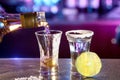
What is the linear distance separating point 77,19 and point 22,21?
5.18 ft

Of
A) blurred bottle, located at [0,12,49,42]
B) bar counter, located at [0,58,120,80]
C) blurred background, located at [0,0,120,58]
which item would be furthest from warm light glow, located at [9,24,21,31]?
blurred background, located at [0,0,120,58]

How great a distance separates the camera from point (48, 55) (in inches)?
37.3

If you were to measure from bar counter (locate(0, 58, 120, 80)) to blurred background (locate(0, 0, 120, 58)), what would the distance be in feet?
4.22

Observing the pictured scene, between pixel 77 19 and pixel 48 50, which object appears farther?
pixel 77 19

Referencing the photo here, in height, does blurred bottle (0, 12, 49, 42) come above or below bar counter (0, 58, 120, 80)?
above

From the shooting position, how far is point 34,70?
99 cm

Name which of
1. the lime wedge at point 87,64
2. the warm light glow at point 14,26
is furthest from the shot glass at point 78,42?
the warm light glow at point 14,26

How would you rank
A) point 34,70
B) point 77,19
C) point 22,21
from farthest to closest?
point 77,19
point 34,70
point 22,21

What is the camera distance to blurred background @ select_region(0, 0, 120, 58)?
239 centimetres

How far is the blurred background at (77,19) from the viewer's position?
7.83 feet

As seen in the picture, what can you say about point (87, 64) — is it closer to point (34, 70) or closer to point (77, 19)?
point (34, 70)

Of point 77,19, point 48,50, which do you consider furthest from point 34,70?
point 77,19

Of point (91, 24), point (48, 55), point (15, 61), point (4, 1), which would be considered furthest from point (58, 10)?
point (48, 55)

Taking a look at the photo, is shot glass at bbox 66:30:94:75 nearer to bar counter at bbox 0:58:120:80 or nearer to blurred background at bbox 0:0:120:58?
bar counter at bbox 0:58:120:80
